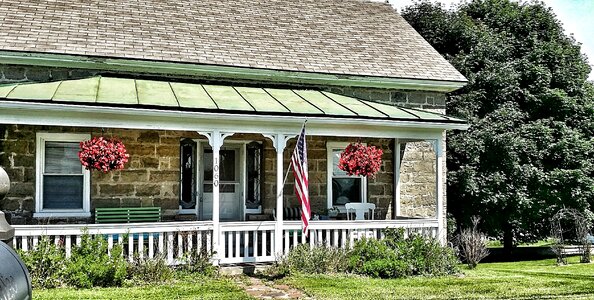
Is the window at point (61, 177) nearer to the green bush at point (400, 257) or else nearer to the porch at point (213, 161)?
the porch at point (213, 161)

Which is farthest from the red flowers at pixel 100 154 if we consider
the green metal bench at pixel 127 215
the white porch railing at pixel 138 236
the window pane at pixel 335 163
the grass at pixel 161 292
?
the window pane at pixel 335 163

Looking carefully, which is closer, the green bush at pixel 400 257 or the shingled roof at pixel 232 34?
the green bush at pixel 400 257

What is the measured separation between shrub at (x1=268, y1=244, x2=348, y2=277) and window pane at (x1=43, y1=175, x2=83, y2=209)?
4.39m

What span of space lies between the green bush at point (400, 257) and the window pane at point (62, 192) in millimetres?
5702

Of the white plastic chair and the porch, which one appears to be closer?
the porch

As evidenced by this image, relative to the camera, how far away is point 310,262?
486 inches

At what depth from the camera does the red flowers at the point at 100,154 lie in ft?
40.5

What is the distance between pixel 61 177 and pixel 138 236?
8.89ft

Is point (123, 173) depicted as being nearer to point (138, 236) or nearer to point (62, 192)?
point (62, 192)

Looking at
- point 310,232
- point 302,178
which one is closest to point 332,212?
point 310,232

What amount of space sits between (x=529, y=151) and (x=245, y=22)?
31.2ft

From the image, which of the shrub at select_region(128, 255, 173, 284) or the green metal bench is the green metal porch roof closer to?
the green metal bench

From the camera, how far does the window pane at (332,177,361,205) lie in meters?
16.1

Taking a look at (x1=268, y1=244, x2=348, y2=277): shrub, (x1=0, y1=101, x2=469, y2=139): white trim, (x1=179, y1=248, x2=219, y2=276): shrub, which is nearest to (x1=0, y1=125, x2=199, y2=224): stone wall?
(x1=0, y1=101, x2=469, y2=139): white trim
